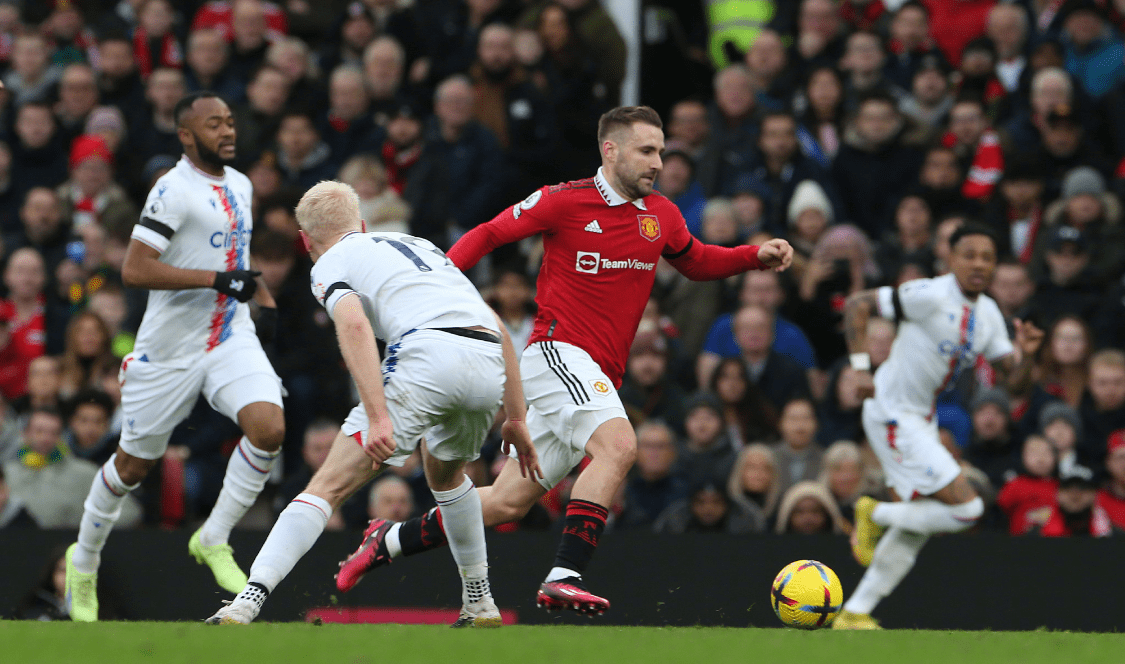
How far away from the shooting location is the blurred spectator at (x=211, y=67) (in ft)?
42.5

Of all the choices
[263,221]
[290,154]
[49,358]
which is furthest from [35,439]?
[290,154]

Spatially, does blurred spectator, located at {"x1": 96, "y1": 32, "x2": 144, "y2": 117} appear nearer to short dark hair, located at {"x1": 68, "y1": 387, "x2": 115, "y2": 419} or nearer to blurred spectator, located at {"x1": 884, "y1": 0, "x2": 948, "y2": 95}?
short dark hair, located at {"x1": 68, "y1": 387, "x2": 115, "y2": 419}

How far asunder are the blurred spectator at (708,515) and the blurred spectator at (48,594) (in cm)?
375

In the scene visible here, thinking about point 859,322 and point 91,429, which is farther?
point 91,429

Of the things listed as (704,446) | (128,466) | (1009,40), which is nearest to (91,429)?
(128,466)

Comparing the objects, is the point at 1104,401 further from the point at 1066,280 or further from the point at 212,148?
the point at 212,148

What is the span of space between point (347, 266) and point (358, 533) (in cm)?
328

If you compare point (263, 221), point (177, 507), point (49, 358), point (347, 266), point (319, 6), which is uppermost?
point (319, 6)

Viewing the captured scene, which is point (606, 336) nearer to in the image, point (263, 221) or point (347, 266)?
point (347, 266)

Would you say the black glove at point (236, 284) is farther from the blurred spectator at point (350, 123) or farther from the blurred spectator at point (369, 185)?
the blurred spectator at point (350, 123)

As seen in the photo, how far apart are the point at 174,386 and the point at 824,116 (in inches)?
255

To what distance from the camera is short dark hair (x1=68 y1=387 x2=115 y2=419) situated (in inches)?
397

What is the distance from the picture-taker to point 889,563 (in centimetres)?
842

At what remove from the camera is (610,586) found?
8.88 m
